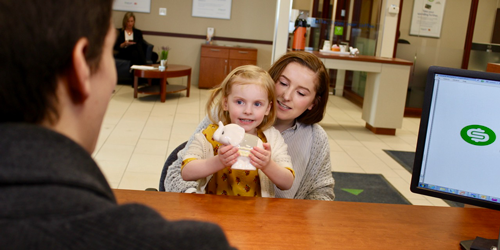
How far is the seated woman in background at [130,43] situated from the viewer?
320 inches

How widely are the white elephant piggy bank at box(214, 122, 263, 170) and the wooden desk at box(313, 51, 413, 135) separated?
15.0ft

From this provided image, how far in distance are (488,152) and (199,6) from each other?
8303 millimetres

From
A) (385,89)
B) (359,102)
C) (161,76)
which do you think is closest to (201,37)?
(161,76)

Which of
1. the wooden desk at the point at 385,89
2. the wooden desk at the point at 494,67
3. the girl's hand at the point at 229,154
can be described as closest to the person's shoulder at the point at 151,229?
the girl's hand at the point at 229,154

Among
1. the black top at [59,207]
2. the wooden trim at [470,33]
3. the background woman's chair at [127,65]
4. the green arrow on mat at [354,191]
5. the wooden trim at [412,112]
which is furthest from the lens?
the background woman's chair at [127,65]

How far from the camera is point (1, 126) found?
0.44 m

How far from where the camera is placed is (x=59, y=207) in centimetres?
42

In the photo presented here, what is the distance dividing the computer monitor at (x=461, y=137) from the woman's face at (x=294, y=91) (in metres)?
0.64

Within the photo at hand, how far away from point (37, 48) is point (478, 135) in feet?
3.53

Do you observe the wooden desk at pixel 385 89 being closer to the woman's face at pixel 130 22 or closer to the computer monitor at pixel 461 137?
the woman's face at pixel 130 22

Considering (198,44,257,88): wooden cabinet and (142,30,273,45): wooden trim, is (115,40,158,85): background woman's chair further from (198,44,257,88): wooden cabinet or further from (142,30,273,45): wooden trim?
(198,44,257,88): wooden cabinet

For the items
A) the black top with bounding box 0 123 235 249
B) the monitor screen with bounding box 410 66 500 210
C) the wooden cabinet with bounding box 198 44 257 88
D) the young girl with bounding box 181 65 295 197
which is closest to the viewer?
the black top with bounding box 0 123 235 249

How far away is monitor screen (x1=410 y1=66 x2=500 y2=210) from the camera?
3.77 feet

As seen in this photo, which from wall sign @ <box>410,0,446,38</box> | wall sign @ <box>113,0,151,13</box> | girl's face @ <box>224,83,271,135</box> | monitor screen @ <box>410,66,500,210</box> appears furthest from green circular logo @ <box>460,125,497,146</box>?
wall sign @ <box>113,0,151,13</box>
